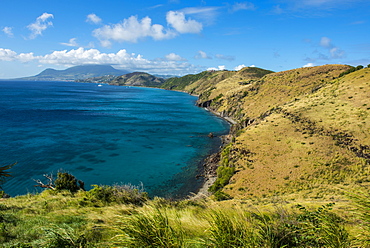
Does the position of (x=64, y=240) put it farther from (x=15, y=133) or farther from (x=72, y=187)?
(x=15, y=133)

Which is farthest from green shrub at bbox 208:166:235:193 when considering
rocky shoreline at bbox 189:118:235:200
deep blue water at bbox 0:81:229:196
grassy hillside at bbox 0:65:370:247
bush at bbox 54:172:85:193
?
bush at bbox 54:172:85:193

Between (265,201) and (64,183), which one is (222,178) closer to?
(265,201)

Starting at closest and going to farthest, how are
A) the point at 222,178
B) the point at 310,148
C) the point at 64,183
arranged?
the point at 64,183 < the point at 222,178 < the point at 310,148

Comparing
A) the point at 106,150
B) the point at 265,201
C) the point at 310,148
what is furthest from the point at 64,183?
the point at 310,148

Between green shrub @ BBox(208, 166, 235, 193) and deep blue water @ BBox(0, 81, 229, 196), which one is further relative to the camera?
deep blue water @ BBox(0, 81, 229, 196)

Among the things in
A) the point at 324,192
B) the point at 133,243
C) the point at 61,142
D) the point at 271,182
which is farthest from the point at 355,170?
the point at 61,142

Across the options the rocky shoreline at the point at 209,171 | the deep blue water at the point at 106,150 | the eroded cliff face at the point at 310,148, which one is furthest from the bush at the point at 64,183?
the eroded cliff face at the point at 310,148

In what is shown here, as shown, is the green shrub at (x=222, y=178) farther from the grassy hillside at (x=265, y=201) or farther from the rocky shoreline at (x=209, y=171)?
the rocky shoreline at (x=209, y=171)

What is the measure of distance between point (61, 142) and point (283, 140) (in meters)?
47.6

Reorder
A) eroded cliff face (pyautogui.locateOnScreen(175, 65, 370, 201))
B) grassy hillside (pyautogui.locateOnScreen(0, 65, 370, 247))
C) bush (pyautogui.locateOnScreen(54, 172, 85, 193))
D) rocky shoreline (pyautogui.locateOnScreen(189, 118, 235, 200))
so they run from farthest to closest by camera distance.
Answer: rocky shoreline (pyautogui.locateOnScreen(189, 118, 235, 200)) → eroded cliff face (pyautogui.locateOnScreen(175, 65, 370, 201)) → bush (pyautogui.locateOnScreen(54, 172, 85, 193)) → grassy hillside (pyautogui.locateOnScreen(0, 65, 370, 247))

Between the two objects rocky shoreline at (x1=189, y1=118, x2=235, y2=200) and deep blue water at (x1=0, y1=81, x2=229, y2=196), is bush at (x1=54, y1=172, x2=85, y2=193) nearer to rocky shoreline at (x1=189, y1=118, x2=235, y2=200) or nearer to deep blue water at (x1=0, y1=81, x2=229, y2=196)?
deep blue water at (x1=0, y1=81, x2=229, y2=196)

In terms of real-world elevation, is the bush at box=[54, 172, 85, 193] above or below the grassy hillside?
below

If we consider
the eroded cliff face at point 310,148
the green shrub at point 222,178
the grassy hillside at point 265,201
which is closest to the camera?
the grassy hillside at point 265,201

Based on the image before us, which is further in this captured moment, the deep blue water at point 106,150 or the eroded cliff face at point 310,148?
the deep blue water at point 106,150
